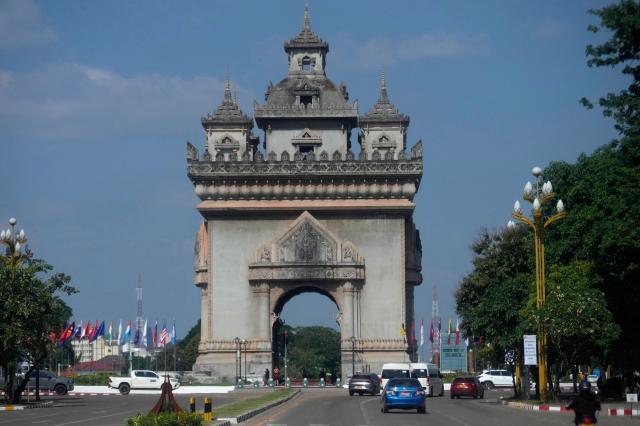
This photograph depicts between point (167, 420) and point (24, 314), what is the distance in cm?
2645

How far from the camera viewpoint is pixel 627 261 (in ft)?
161

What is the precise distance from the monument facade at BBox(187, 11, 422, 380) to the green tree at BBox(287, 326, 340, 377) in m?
69.6

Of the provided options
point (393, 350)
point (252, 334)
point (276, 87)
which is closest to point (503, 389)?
point (393, 350)

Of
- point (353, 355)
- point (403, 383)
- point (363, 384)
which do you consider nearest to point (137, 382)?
point (353, 355)

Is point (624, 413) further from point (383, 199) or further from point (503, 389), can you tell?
point (503, 389)

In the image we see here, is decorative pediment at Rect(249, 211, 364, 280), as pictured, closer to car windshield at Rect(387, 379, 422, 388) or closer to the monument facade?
the monument facade

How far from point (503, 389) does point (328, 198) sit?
776 inches

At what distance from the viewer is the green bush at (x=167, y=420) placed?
3019cm

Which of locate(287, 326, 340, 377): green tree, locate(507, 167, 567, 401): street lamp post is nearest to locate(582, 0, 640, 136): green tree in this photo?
locate(507, 167, 567, 401): street lamp post

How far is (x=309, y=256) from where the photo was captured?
271 feet

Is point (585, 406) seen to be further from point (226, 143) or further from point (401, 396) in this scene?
point (226, 143)

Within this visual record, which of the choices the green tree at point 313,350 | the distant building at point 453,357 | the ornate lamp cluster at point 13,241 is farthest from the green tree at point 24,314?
the distant building at point 453,357

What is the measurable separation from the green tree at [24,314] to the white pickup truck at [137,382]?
60.7 ft

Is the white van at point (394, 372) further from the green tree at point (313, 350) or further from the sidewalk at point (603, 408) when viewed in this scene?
the green tree at point (313, 350)
